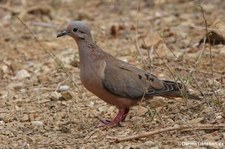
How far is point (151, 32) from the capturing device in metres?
8.69

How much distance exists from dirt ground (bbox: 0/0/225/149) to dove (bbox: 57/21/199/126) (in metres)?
0.14

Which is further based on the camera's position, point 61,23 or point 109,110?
point 61,23

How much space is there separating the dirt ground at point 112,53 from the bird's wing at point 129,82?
0.21m

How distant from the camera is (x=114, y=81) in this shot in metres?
5.74

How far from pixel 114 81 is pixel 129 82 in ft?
0.50

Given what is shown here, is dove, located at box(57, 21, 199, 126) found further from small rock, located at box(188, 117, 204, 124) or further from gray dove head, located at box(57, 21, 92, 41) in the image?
small rock, located at box(188, 117, 204, 124)

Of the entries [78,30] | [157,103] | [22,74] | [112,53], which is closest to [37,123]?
[78,30]

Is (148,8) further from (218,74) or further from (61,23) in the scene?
(218,74)

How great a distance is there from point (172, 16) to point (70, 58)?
6.83 feet

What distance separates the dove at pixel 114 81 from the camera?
5.69 meters

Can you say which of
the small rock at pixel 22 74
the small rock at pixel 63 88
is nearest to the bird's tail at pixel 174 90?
the small rock at pixel 63 88

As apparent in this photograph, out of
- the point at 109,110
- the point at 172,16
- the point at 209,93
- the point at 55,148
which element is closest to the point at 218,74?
the point at 209,93

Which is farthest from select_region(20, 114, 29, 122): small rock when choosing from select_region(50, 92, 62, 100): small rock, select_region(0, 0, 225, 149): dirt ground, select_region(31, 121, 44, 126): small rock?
select_region(50, 92, 62, 100): small rock

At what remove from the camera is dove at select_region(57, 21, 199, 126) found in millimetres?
5691
